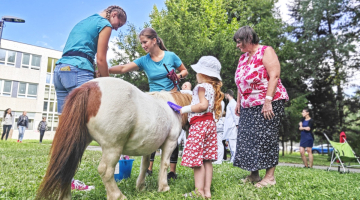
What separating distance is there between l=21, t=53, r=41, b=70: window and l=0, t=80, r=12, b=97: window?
290 centimetres

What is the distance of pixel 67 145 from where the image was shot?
235 centimetres

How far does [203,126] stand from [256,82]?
1.12 meters

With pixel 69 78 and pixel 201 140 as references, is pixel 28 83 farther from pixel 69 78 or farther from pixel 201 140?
pixel 201 140

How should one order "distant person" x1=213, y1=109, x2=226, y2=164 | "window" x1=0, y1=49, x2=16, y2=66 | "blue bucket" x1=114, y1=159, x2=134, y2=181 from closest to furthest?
"blue bucket" x1=114, y1=159, x2=134, y2=181
"distant person" x1=213, y1=109, x2=226, y2=164
"window" x1=0, y1=49, x2=16, y2=66

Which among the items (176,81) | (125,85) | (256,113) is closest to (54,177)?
(125,85)

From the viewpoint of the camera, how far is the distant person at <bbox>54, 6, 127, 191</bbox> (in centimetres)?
292

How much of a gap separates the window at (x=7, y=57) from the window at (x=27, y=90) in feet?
9.79

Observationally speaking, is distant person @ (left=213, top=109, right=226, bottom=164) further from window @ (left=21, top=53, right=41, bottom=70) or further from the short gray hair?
window @ (left=21, top=53, right=41, bottom=70)

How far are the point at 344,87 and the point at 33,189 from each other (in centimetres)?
2041

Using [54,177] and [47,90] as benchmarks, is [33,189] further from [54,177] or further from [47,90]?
[47,90]

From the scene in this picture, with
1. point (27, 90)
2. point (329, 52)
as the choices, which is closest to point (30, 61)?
point (27, 90)

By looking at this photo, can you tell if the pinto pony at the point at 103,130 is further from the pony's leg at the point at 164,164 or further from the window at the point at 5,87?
the window at the point at 5,87

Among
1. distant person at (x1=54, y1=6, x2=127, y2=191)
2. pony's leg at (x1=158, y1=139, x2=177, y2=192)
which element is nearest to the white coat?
pony's leg at (x1=158, y1=139, x2=177, y2=192)

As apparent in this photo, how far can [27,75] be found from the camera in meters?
35.6
